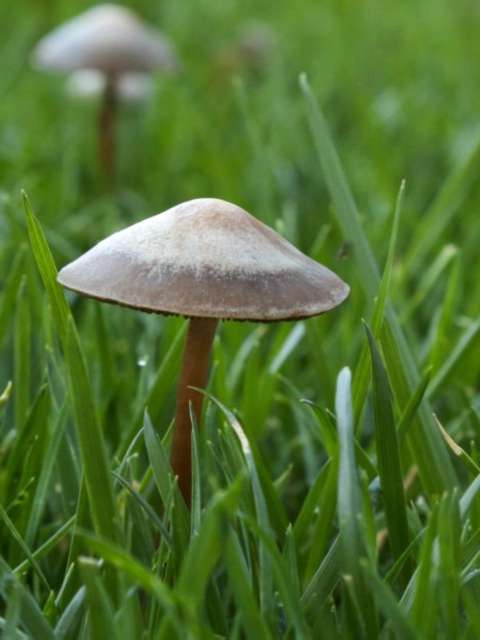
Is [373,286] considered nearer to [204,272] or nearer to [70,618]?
[204,272]

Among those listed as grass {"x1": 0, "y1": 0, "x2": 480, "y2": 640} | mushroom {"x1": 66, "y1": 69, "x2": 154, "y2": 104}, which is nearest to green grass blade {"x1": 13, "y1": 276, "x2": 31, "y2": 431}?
grass {"x1": 0, "y1": 0, "x2": 480, "y2": 640}

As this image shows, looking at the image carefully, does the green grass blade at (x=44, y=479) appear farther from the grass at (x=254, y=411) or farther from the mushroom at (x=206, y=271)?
the mushroom at (x=206, y=271)

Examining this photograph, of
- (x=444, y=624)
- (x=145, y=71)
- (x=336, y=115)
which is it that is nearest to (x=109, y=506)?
(x=444, y=624)

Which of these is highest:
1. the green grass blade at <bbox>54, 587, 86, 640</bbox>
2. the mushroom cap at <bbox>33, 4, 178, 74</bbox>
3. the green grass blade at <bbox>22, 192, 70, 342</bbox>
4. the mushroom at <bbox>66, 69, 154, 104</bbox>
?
the mushroom cap at <bbox>33, 4, 178, 74</bbox>

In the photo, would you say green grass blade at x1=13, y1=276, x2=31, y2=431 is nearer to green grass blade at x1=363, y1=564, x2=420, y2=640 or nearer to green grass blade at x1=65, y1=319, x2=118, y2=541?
green grass blade at x1=65, y1=319, x2=118, y2=541

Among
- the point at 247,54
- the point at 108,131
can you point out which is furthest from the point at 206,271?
the point at 247,54

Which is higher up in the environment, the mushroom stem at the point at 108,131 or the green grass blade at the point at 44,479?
the mushroom stem at the point at 108,131

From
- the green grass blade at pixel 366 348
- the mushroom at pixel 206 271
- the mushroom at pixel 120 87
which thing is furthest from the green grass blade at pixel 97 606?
the mushroom at pixel 120 87
